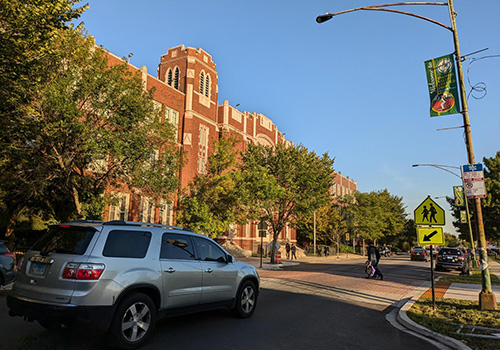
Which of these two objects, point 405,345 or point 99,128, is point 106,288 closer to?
point 405,345

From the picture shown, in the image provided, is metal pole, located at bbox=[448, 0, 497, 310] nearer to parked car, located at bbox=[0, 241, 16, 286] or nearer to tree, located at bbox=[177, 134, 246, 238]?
parked car, located at bbox=[0, 241, 16, 286]

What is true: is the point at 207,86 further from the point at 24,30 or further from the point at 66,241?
the point at 66,241

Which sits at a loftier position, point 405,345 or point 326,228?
point 326,228

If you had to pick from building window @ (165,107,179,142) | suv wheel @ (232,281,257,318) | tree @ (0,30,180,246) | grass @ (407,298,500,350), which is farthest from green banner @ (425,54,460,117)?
building window @ (165,107,179,142)

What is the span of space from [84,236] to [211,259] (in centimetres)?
251

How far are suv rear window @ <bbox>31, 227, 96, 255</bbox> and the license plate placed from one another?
18 cm

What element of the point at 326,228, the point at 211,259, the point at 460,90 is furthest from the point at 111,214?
the point at 326,228

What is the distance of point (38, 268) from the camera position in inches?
202

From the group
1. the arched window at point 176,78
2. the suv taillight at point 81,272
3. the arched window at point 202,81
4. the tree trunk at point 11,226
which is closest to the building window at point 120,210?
the tree trunk at point 11,226

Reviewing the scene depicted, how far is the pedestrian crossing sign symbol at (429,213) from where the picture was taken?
31.1ft

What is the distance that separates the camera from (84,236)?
518 cm

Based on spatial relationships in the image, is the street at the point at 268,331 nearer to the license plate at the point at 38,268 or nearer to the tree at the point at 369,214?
the license plate at the point at 38,268

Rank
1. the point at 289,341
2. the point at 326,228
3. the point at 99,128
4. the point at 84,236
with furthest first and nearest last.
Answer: the point at 326,228, the point at 99,128, the point at 289,341, the point at 84,236

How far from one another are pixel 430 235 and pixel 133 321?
26.1 ft
